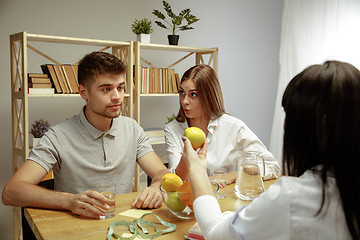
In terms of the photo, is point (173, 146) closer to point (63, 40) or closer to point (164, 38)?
point (63, 40)

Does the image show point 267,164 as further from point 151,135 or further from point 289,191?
point 151,135

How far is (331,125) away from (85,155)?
135 cm

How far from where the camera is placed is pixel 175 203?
127 centimetres

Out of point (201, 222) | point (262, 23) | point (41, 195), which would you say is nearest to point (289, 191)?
point (201, 222)

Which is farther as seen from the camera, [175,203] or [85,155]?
[85,155]

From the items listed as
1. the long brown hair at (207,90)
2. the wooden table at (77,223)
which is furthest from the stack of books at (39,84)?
the wooden table at (77,223)

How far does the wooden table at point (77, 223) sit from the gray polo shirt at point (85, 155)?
1.40 feet

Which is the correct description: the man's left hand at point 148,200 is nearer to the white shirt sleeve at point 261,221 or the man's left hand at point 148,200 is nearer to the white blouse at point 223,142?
the white shirt sleeve at point 261,221

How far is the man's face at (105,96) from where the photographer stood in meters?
1.87

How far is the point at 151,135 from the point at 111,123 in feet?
4.75

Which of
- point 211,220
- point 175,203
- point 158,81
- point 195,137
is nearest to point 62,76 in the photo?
point 158,81

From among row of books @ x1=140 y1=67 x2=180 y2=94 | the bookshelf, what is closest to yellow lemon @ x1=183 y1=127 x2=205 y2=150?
the bookshelf

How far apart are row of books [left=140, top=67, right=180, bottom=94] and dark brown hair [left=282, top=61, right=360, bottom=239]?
8.65 ft

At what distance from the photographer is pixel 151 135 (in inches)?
137
